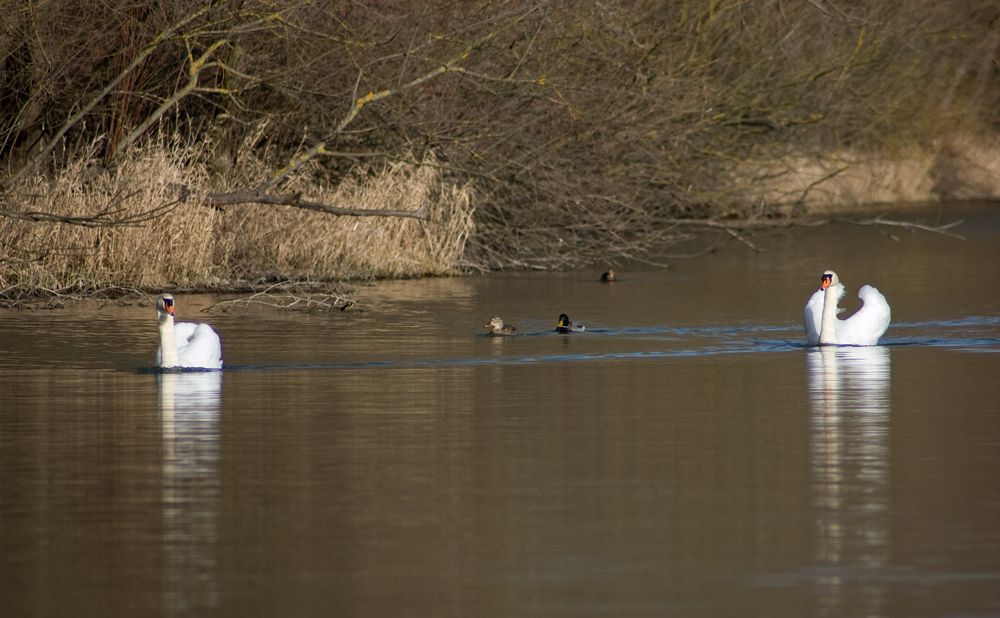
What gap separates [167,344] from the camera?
11992 mm

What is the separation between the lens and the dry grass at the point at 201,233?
61.7ft

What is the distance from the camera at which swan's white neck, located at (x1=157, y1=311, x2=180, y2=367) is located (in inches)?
472

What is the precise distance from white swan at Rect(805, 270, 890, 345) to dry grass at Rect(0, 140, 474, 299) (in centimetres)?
732

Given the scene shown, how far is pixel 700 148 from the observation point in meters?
26.0

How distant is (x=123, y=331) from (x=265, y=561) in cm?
974

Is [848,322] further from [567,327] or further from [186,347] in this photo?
[186,347]

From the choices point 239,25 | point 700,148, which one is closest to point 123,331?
point 239,25

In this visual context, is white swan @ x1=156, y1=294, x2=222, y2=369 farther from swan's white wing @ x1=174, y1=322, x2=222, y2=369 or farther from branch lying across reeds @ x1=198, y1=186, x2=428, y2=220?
branch lying across reeds @ x1=198, y1=186, x2=428, y2=220

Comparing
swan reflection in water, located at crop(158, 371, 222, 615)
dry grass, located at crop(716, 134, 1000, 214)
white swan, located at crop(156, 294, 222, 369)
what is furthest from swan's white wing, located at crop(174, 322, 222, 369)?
dry grass, located at crop(716, 134, 1000, 214)

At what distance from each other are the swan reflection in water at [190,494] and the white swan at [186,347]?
605 mm

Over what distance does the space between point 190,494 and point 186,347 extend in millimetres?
4943

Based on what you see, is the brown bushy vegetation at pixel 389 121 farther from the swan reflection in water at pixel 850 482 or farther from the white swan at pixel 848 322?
the swan reflection in water at pixel 850 482

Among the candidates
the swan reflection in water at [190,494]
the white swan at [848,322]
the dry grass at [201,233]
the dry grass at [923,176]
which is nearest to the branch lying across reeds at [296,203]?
the dry grass at [201,233]

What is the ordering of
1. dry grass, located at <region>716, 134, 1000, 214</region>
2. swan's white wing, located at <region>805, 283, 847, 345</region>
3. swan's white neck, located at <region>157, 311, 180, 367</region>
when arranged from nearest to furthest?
swan's white neck, located at <region>157, 311, 180, 367</region> < swan's white wing, located at <region>805, 283, 847, 345</region> < dry grass, located at <region>716, 134, 1000, 214</region>
